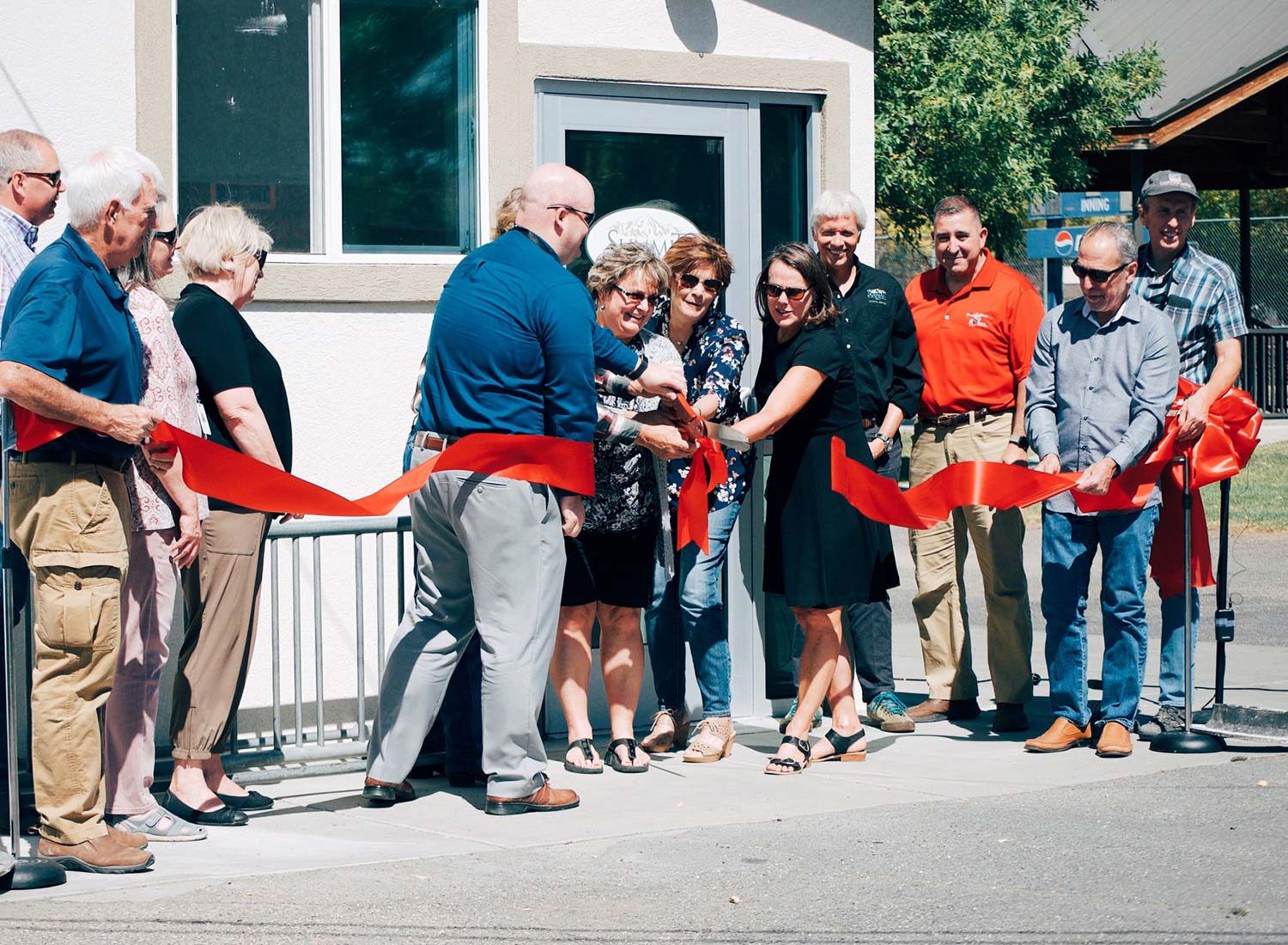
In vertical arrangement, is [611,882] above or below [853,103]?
below

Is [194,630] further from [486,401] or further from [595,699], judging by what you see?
[595,699]

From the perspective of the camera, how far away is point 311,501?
593 centimetres

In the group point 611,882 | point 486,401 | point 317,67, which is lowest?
point 611,882

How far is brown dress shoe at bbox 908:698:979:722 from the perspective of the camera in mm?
7906

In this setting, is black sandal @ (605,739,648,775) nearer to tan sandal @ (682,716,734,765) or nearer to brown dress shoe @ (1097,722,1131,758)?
tan sandal @ (682,716,734,765)

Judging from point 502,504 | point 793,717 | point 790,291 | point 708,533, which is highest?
point 790,291

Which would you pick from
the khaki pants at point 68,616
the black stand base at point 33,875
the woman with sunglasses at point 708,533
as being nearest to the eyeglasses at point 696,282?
the woman with sunglasses at point 708,533

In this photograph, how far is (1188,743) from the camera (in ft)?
22.8

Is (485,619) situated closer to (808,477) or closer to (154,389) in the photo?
(154,389)

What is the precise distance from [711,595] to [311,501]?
1854 mm

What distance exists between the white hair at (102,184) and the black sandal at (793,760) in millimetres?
3167

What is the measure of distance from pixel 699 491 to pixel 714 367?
52 centimetres

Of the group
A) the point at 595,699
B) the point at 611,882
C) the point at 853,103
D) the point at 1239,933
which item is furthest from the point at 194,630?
the point at 853,103

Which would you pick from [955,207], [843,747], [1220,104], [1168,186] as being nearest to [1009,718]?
A: [843,747]
